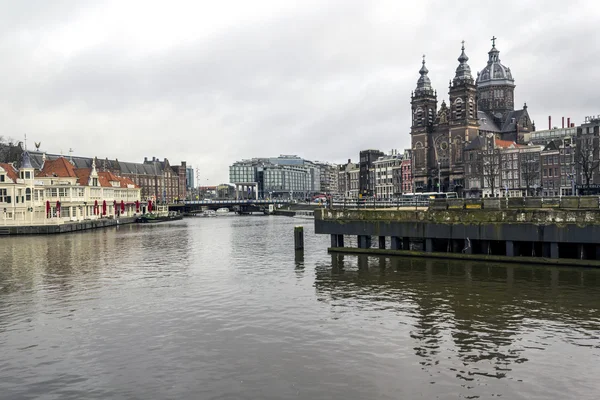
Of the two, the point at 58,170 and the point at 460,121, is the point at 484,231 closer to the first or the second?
the point at 58,170

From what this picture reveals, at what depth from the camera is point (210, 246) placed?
66.7m

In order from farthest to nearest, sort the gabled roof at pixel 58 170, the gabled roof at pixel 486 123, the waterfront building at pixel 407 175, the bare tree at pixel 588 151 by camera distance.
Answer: the waterfront building at pixel 407 175 → the gabled roof at pixel 486 123 → the gabled roof at pixel 58 170 → the bare tree at pixel 588 151

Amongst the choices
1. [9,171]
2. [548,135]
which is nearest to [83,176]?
[9,171]

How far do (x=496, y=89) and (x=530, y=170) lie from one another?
70.0 m

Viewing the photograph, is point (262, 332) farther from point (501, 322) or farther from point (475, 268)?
point (475, 268)

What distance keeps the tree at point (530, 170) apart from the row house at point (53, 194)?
108067 millimetres

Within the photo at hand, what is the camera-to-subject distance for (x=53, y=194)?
110 m

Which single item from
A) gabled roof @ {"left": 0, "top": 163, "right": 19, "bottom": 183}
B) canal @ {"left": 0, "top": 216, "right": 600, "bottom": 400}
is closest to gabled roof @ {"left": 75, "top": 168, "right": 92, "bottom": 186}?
gabled roof @ {"left": 0, "top": 163, "right": 19, "bottom": 183}

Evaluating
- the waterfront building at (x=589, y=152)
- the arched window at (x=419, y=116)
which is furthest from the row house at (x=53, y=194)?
the waterfront building at (x=589, y=152)

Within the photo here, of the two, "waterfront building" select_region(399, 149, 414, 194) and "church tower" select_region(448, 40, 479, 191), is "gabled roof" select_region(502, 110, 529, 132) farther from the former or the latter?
"waterfront building" select_region(399, 149, 414, 194)

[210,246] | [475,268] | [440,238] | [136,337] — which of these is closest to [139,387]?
[136,337]

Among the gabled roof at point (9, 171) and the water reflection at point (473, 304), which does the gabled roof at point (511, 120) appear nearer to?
the water reflection at point (473, 304)

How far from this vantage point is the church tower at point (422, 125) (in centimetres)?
18362

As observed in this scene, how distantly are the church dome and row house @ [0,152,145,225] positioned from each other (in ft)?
454
